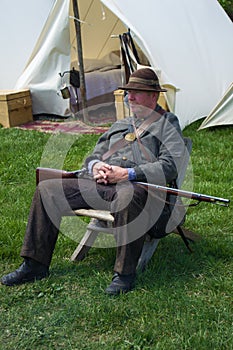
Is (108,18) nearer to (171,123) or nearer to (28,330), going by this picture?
(171,123)

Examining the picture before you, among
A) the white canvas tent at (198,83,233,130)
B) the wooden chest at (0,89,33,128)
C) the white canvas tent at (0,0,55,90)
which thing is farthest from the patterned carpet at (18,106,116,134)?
the white canvas tent at (198,83,233,130)

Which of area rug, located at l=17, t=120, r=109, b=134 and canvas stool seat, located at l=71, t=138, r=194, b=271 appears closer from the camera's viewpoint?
canvas stool seat, located at l=71, t=138, r=194, b=271

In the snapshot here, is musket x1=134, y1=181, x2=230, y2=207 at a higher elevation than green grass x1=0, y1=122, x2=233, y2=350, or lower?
higher

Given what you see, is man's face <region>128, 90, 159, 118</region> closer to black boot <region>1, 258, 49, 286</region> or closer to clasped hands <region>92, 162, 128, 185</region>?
clasped hands <region>92, 162, 128, 185</region>

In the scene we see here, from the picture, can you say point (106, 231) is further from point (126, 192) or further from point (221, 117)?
point (221, 117)

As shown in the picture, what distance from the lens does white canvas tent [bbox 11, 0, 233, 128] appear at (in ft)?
28.1

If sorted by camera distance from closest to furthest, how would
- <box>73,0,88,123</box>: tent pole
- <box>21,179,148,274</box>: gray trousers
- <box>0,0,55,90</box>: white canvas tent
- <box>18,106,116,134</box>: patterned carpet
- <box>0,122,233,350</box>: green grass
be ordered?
<box>0,122,233,350</box>: green grass
<box>21,179,148,274</box>: gray trousers
<box>18,106,116,134</box>: patterned carpet
<box>73,0,88,123</box>: tent pole
<box>0,0,55,90</box>: white canvas tent

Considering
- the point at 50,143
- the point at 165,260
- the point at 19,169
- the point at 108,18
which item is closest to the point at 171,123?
the point at 165,260

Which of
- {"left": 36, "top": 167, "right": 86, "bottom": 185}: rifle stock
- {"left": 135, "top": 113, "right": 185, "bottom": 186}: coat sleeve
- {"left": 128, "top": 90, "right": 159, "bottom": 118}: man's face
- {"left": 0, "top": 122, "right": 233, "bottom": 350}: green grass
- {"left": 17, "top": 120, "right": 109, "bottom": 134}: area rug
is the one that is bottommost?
{"left": 17, "top": 120, "right": 109, "bottom": 134}: area rug

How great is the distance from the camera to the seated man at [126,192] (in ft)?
11.3

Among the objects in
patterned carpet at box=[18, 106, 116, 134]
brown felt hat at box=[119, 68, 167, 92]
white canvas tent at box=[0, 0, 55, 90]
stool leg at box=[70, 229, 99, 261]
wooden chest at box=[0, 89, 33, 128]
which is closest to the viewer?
brown felt hat at box=[119, 68, 167, 92]

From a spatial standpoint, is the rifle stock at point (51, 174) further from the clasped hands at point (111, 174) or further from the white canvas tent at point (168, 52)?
the white canvas tent at point (168, 52)

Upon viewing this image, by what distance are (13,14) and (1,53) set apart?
2.27ft

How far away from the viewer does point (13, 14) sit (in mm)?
9594
